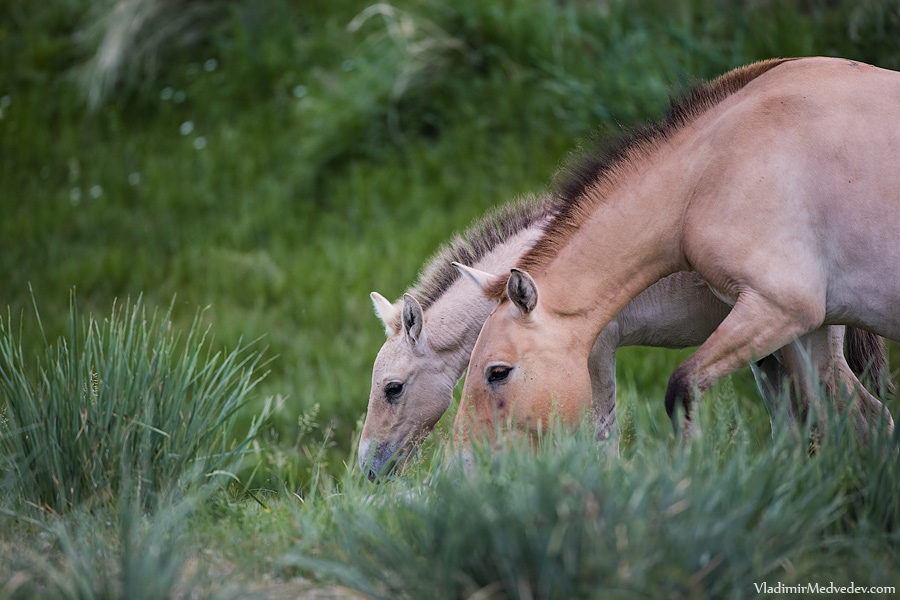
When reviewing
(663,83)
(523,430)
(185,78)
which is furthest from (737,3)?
(185,78)

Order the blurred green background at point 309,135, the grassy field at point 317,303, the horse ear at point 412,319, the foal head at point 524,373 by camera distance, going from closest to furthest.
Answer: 1. the grassy field at point 317,303
2. the foal head at point 524,373
3. the horse ear at point 412,319
4. the blurred green background at point 309,135

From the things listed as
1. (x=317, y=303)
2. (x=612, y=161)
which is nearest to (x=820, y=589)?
(x=612, y=161)

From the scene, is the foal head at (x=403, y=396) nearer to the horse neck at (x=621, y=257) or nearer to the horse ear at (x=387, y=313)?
the horse ear at (x=387, y=313)

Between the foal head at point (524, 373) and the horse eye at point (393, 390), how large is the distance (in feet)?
2.59

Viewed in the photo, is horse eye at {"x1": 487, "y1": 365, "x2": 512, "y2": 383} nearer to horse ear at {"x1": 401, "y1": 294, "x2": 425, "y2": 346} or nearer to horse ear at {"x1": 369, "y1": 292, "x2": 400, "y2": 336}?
horse ear at {"x1": 401, "y1": 294, "x2": 425, "y2": 346}

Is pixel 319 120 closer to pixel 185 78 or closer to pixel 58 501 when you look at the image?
pixel 185 78

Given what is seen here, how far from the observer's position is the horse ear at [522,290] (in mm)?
3648

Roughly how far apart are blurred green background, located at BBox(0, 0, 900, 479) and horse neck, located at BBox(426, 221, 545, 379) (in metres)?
1.87

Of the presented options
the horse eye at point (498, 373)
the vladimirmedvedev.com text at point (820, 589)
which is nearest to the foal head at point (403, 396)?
the horse eye at point (498, 373)

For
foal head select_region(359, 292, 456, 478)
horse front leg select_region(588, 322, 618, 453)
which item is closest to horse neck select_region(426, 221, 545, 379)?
foal head select_region(359, 292, 456, 478)

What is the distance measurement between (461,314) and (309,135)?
6.11 m

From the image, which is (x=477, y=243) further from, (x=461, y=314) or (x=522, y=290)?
(x=522, y=290)

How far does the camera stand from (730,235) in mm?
3543

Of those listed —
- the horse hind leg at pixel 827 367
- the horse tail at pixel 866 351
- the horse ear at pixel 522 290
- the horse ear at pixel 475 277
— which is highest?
the horse ear at pixel 522 290
